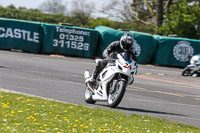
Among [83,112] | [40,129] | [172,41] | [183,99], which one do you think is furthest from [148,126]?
[172,41]

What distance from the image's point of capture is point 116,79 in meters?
11.0

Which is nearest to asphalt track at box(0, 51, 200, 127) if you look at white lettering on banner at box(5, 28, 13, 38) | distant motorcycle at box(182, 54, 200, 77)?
distant motorcycle at box(182, 54, 200, 77)

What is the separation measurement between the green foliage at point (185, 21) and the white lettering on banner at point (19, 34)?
50.5 ft

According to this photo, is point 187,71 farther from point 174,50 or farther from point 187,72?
point 174,50

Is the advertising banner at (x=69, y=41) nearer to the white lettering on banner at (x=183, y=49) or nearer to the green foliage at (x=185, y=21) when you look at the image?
the white lettering on banner at (x=183, y=49)

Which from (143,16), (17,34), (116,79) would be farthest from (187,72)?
(143,16)

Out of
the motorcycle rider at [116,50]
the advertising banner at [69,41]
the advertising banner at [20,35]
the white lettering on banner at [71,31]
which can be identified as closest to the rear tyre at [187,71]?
the advertising banner at [69,41]

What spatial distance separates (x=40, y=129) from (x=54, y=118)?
1096 millimetres

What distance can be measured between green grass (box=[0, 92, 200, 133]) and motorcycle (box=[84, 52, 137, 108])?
0.67 m

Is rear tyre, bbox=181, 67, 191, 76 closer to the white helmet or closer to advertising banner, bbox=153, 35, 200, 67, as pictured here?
advertising banner, bbox=153, 35, 200, 67

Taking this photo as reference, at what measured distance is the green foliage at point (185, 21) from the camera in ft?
133

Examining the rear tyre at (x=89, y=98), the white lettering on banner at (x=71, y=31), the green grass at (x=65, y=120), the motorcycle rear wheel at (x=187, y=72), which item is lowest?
the motorcycle rear wheel at (x=187, y=72)

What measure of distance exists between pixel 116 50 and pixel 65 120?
308cm

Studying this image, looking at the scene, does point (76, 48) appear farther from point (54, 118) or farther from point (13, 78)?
point (54, 118)
